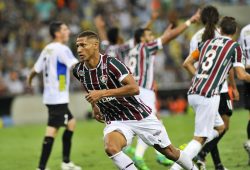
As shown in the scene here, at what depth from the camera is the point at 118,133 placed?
8.70 meters

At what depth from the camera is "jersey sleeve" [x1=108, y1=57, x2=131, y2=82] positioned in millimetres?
8555

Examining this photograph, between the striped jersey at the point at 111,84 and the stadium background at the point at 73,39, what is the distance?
1325 cm

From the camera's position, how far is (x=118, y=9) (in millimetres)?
29203

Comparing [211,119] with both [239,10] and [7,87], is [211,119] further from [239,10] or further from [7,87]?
[239,10]

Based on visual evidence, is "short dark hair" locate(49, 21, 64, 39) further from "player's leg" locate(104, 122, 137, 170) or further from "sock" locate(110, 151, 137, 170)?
"sock" locate(110, 151, 137, 170)

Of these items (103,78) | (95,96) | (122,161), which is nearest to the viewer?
(95,96)

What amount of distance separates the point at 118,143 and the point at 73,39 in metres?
19.6

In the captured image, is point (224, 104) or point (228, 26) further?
point (224, 104)

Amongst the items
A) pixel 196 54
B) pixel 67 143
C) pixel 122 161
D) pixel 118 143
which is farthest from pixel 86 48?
pixel 67 143

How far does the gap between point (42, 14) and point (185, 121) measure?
36.1 feet

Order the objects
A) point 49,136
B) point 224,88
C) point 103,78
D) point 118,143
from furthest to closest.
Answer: point 49,136, point 224,88, point 103,78, point 118,143

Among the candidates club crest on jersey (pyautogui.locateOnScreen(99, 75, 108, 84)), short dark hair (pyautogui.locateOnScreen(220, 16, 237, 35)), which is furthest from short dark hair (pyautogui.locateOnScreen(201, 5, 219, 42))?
club crest on jersey (pyautogui.locateOnScreen(99, 75, 108, 84))

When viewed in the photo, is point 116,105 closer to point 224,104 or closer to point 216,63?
point 216,63

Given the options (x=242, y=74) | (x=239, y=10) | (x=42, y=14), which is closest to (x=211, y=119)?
(x=242, y=74)
